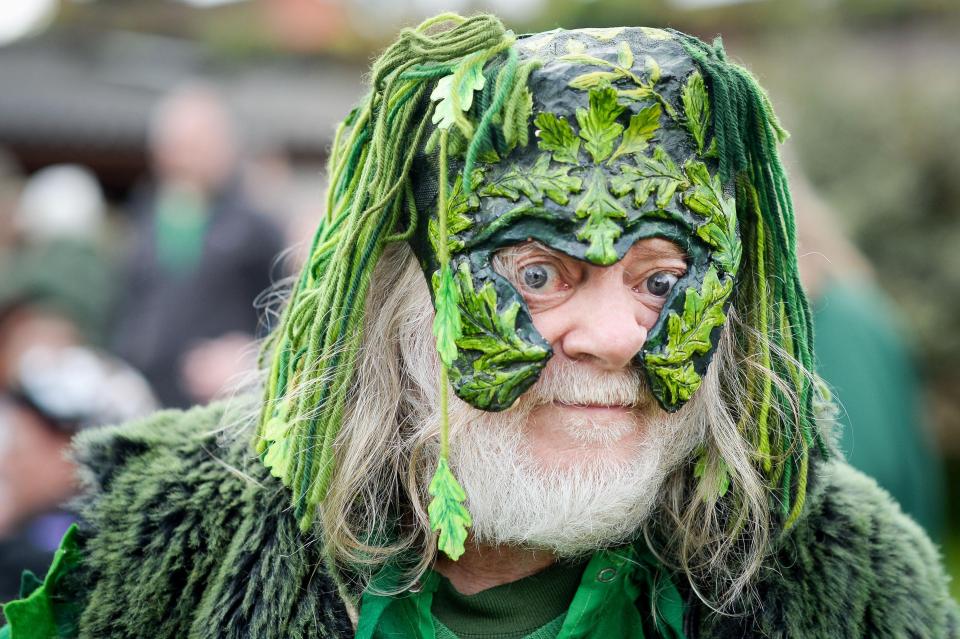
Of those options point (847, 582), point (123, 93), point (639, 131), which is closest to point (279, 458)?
point (639, 131)

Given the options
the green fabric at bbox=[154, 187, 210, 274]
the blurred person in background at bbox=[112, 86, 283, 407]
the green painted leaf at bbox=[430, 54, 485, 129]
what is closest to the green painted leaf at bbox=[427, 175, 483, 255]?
the green painted leaf at bbox=[430, 54, 485, 129]

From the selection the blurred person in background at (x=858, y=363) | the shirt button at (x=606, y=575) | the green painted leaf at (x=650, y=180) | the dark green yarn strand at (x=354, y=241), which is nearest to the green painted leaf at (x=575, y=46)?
the dark green yarn strand at (x=354, y=241)

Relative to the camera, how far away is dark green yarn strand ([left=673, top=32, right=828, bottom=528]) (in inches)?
83.4

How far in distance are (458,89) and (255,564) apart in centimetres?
96

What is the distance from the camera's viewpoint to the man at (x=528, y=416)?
199 centimetres

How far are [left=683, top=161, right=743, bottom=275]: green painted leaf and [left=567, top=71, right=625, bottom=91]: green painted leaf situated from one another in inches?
8.2

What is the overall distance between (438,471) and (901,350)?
2.74 meters

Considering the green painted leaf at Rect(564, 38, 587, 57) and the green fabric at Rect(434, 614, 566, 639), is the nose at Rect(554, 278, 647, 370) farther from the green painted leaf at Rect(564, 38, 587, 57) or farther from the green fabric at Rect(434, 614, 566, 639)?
the green fabric at Rect(434, 614, 566, 639)

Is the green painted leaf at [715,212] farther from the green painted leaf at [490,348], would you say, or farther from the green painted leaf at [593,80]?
the green painted leaf at [490,348]

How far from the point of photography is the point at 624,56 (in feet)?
6.54

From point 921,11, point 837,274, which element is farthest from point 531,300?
point 921,11

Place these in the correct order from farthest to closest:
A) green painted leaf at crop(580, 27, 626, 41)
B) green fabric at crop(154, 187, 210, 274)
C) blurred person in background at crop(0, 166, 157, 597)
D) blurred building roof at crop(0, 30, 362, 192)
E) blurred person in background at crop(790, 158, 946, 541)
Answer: blurred building roof at crop(0, 30, 362, 192), green fabric at crop(154, 187, 210, 274), blurred person in background at crop(790, 158, 946, 541), blurred person in background at crop(0, 166, 157, 597), green painted leaf at crop(580, 27, 626, 41)

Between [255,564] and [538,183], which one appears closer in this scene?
[538,183]

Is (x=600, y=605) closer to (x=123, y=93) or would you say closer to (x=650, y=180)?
(x=650, y=180)
